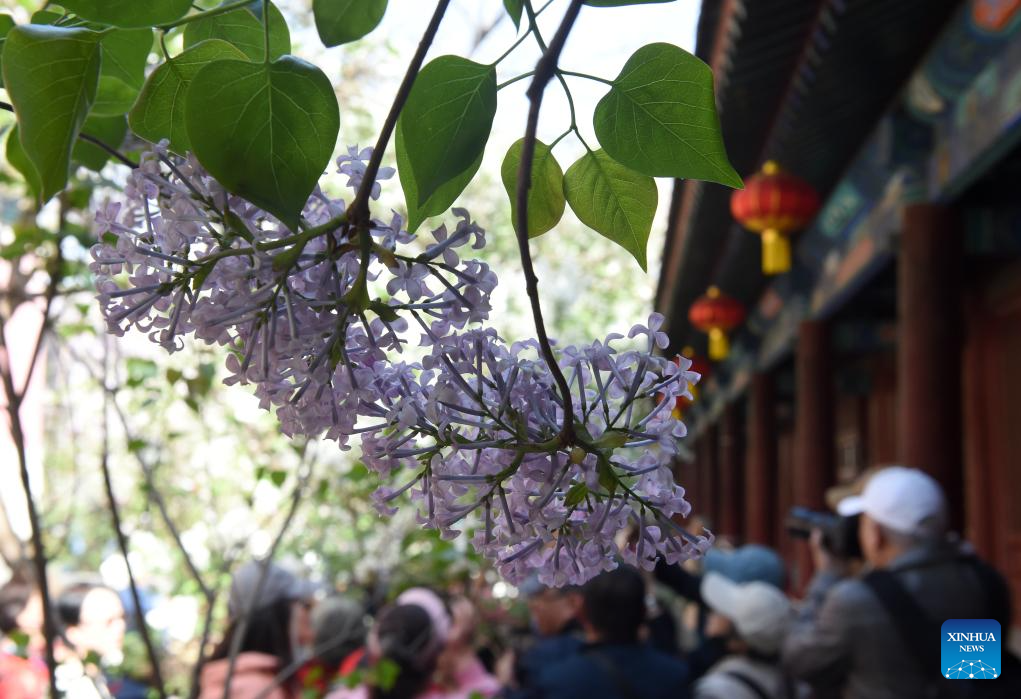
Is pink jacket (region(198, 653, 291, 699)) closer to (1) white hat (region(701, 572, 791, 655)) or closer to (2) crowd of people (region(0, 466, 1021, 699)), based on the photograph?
(2) crowd of people (region(0, 466, 1021, 699))

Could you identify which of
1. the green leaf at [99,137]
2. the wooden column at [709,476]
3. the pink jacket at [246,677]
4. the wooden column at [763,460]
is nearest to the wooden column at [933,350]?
the pink jacket at [246,677]

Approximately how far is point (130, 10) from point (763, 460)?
8.63 m

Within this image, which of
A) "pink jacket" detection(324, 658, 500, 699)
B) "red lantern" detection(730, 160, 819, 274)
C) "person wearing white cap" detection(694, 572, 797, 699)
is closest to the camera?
"person wearing white cap" detection(694, 572, 797, 699)

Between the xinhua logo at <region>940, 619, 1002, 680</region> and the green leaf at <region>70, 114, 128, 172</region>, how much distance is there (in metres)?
1.94

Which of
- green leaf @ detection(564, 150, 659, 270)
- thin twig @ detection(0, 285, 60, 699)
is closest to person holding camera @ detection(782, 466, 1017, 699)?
thin twig @ detection(0, 285, 60, 699)

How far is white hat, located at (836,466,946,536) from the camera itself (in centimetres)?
252

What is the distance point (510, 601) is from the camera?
5484mm

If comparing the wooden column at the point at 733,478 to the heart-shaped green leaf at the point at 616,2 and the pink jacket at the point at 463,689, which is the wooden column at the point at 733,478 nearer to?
the pink jacket at the point at 463,689

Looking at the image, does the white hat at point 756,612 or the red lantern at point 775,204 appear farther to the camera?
the red lantern at point 775,204

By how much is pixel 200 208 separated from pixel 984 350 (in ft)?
19.6

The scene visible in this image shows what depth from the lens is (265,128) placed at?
41cm

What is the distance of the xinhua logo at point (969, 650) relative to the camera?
219 cm

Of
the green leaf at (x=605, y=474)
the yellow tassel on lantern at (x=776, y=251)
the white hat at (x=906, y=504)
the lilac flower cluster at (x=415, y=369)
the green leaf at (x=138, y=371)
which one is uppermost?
the yellow tassel on lantern at (x=776, y=251)

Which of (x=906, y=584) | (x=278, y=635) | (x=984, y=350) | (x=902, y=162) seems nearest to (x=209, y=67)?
(x=906, y=584)
